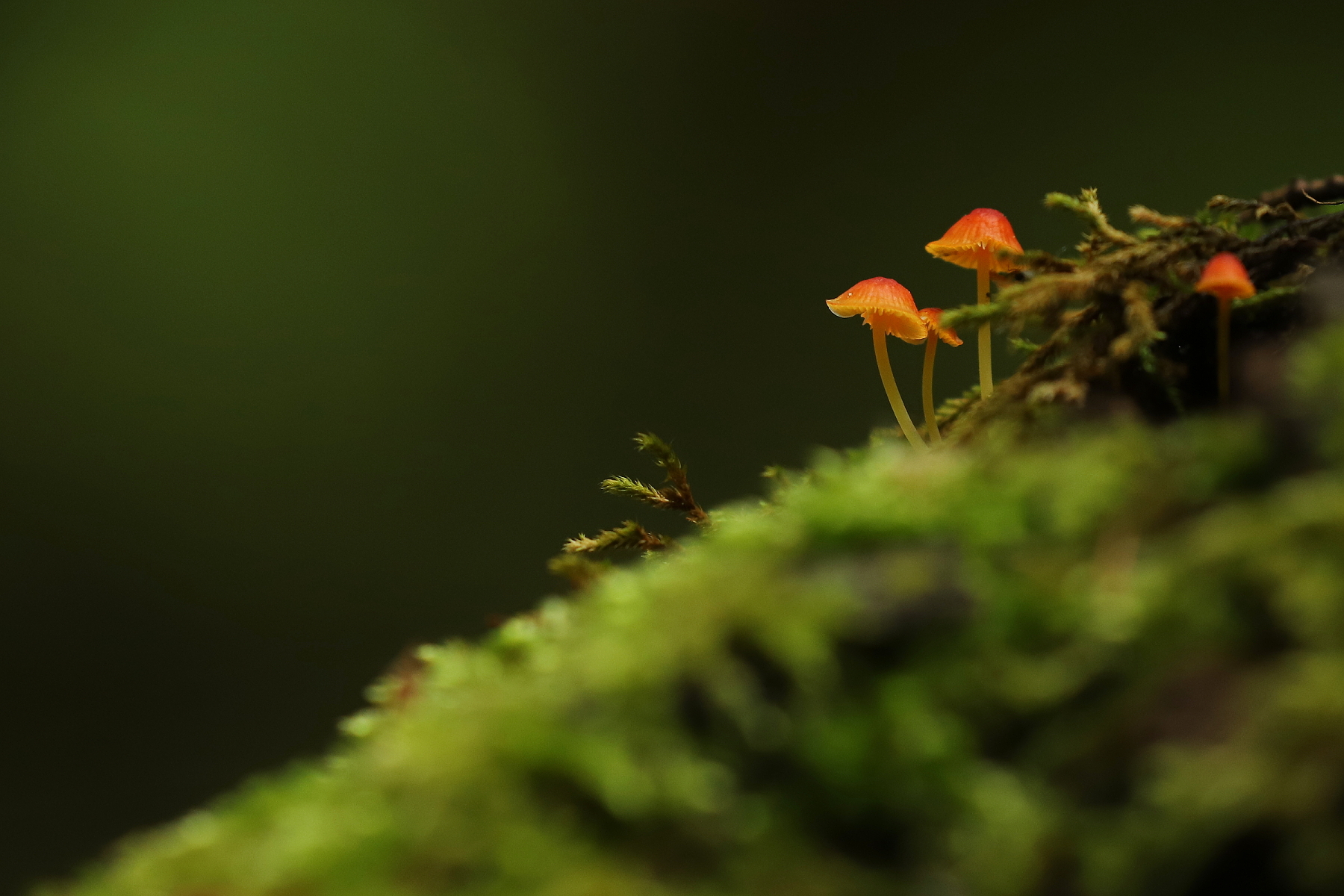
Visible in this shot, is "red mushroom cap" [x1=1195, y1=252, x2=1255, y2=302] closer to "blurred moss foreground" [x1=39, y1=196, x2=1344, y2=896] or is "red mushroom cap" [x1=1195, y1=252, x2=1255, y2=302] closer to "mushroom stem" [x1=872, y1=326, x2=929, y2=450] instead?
"blurred moss foreground" [x1=39, y1=196, x2=1344, y2=896]

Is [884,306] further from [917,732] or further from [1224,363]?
[917,732]

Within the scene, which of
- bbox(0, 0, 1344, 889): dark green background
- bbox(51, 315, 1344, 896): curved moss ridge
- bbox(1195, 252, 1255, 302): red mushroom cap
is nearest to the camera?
bbox(51, 315, 1344, 896): curved moss ridge

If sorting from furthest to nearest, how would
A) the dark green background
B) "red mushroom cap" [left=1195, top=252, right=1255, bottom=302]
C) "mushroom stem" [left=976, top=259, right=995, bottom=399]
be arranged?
1. the dark green background
2. "mushroom stem" [left=976, top=259, right=995, bottom=399]
3. "red mushroom cap" [left=1195, top=252, right=1255, bottom=302]

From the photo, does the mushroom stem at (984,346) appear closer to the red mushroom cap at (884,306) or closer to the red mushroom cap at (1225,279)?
the red mushroom cap at (884,306)

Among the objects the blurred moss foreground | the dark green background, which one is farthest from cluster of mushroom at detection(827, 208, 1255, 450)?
the dark green background

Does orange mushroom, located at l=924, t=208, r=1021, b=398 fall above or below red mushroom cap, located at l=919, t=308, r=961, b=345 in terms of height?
above

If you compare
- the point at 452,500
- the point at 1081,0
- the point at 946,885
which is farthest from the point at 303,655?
the point at 1081,0

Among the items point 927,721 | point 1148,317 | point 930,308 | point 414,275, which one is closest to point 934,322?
point 930,308

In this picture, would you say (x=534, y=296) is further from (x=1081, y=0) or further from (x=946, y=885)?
(x=946, y=885)
